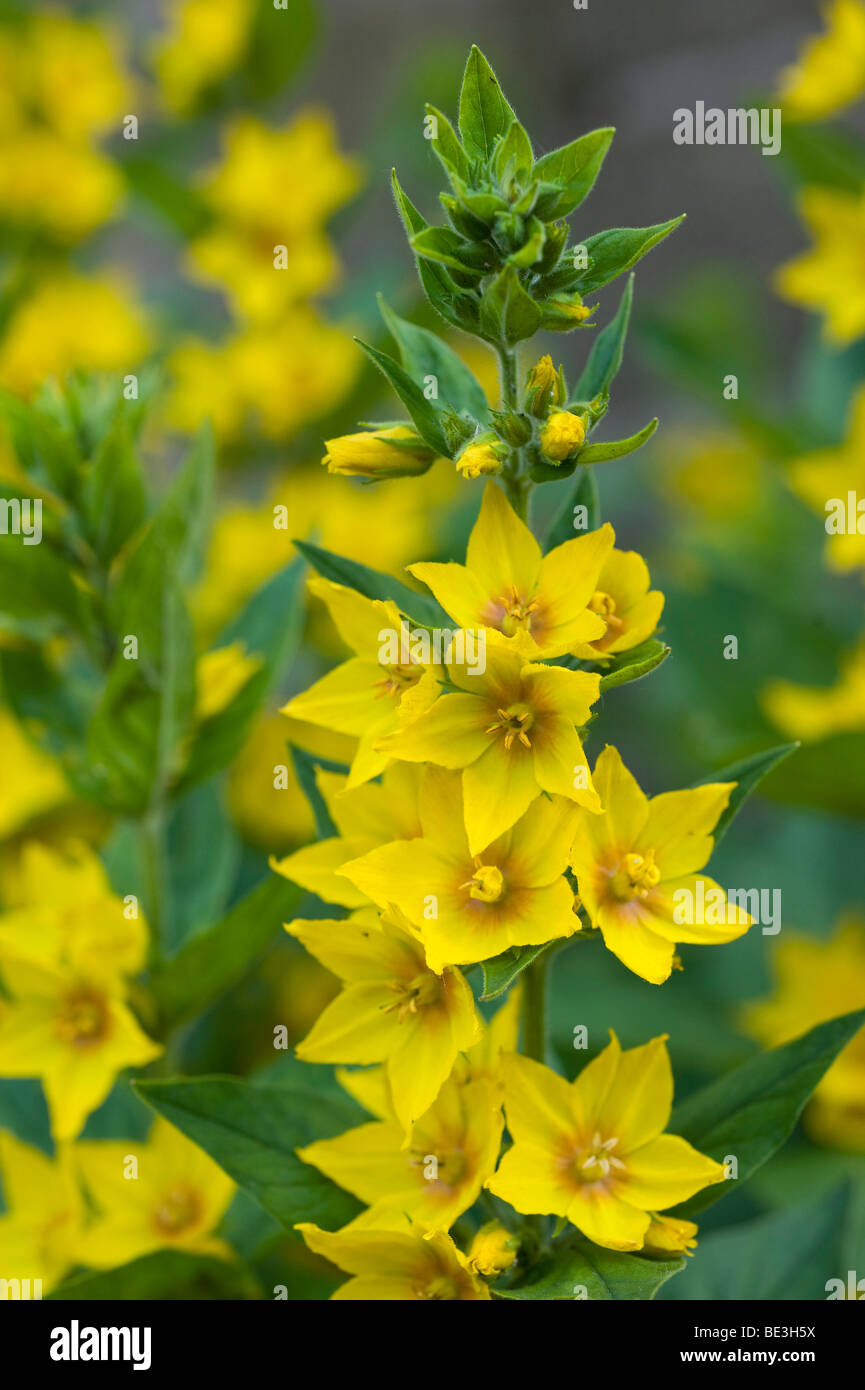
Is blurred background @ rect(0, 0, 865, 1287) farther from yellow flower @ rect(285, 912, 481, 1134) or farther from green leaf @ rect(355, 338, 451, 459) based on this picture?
green leaf @ rect(355, 338, 451, 459)

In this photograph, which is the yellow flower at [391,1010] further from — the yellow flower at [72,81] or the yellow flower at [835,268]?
the yellow flower at [72,81]

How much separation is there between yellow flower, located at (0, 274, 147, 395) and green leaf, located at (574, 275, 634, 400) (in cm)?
113

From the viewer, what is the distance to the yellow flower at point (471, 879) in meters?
0.70

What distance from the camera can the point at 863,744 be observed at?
4.08 feet

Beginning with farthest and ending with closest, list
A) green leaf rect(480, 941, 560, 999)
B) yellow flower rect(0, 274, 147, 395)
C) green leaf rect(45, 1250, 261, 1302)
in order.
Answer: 1. yellow flower rect(0, 274, 147, 395)
2. green leaf rect(45, 1250, 261, 1302)
3. green leaf rect(480, 941, 560, 999)

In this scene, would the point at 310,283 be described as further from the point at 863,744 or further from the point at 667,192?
the point at 667,192

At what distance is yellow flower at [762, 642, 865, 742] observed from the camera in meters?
1.36

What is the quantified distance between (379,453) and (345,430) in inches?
39.1

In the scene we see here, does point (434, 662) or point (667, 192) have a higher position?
point (667, 192)

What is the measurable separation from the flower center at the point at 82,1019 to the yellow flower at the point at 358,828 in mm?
315

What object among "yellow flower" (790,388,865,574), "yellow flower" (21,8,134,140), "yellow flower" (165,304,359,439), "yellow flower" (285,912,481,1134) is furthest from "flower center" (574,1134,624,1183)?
"yellow flower" (21,8,134,140)
